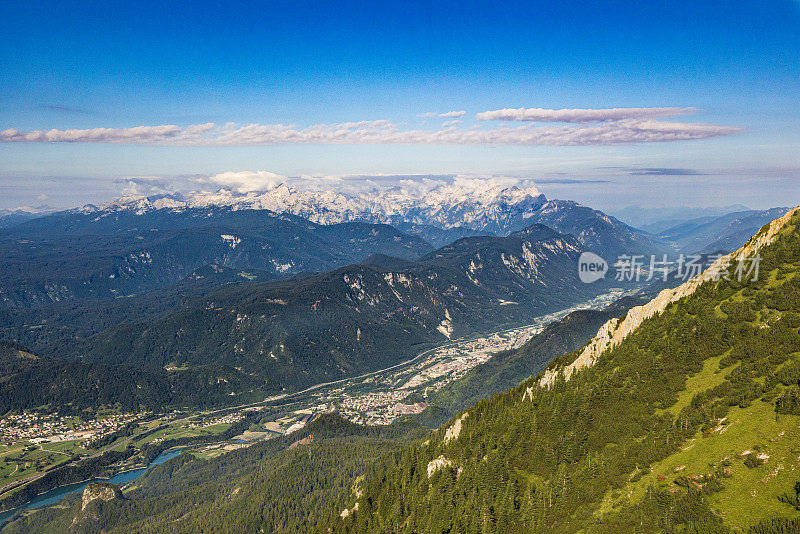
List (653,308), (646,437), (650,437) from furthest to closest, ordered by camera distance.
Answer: (653,308) < (646,437) < (650,437)

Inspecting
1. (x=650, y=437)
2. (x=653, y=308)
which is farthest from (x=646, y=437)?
(x=653, y=308)

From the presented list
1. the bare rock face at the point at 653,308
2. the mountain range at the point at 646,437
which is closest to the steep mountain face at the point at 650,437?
the mountain range at the point at 646,437

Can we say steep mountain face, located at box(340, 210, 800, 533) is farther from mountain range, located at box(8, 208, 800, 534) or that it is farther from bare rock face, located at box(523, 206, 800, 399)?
bare rock face, located at box(523, 206, 800, 399)

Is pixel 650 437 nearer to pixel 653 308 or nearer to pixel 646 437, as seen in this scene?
pixel 646 437

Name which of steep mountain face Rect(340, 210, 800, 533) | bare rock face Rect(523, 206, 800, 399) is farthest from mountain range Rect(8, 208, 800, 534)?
bare rock face Rect(523, 206, 800, 399)

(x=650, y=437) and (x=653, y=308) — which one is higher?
(x=653, y=308)

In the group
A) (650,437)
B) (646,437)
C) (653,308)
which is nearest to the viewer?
(650,437)

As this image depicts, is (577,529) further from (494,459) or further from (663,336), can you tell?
(663,336)

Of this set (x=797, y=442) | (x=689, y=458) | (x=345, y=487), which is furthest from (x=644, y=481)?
(x=345, y=487)
